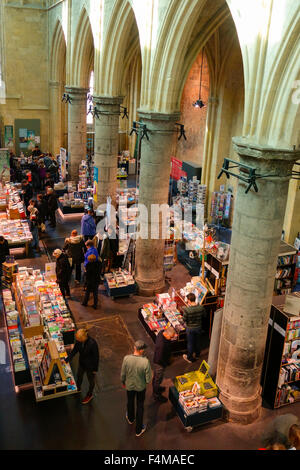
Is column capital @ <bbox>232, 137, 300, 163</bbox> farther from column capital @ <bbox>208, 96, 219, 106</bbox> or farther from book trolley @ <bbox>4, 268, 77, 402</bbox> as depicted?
column capital @ <bbox>208, 96, 219, 106</bbox>

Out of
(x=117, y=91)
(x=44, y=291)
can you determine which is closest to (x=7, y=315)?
(x=44, y=291)

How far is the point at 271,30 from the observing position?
20.6 ft

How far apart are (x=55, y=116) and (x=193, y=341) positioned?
1870 cm

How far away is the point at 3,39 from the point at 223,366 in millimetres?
21286

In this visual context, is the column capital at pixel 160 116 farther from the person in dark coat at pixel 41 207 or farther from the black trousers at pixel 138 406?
the black trousers at pixel 138 406

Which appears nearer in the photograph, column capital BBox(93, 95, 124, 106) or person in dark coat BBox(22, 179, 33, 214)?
column capital BBox(93, 95, 124, 106)

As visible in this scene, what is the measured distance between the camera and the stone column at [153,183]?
1080 centimetres

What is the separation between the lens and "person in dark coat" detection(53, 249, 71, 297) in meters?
10.9

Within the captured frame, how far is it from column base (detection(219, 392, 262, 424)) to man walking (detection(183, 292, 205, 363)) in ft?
4.71

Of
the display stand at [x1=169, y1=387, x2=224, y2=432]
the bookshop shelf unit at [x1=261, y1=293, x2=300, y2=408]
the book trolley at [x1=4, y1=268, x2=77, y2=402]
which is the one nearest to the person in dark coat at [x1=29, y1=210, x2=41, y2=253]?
the book trolley at [x1=4, y1=268, x2=77, y2=402]

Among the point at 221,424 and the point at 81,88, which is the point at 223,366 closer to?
the point at 221,424

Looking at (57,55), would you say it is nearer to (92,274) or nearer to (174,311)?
(92,274)

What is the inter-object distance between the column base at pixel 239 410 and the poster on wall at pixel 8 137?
20.2 meters

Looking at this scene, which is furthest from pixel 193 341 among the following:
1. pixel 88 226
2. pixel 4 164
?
pixel 4 164
